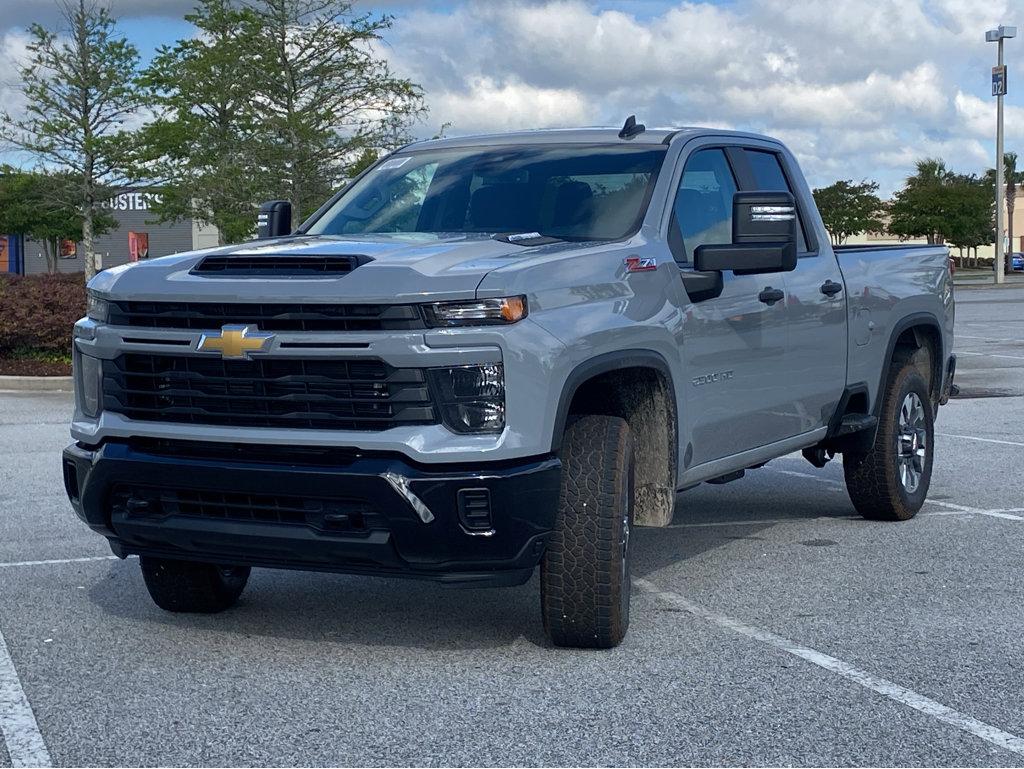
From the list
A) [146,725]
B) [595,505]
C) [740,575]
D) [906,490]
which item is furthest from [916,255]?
[146,725]

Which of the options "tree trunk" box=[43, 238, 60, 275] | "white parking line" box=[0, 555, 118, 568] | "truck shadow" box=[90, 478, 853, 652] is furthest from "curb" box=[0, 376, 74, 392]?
"tree trunk" box=[43, 238, 60, 275]

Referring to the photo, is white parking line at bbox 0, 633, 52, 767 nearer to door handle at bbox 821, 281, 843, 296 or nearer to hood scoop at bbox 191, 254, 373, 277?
hood scoop at bbox 191, 254, 373, 277

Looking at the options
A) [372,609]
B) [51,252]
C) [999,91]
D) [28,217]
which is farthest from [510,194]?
[51,252]

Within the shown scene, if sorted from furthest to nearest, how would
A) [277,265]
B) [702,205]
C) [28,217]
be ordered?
[28,217], [702,205], [277,265]

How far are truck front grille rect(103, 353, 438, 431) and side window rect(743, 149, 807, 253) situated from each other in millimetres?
3059

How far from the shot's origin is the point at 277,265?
5.30m

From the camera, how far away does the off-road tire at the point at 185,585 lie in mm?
6020

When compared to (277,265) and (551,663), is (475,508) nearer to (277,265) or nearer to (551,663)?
(551,663)

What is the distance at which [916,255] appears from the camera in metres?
8.44

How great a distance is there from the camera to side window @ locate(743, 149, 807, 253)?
7414 millimetres

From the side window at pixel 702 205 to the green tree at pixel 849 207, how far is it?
257 ft

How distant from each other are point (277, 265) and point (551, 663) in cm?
174

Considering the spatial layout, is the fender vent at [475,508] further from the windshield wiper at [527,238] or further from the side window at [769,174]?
the side window at [769,174]

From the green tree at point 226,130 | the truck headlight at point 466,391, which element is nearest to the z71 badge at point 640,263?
the truck headlight at point 466,391
